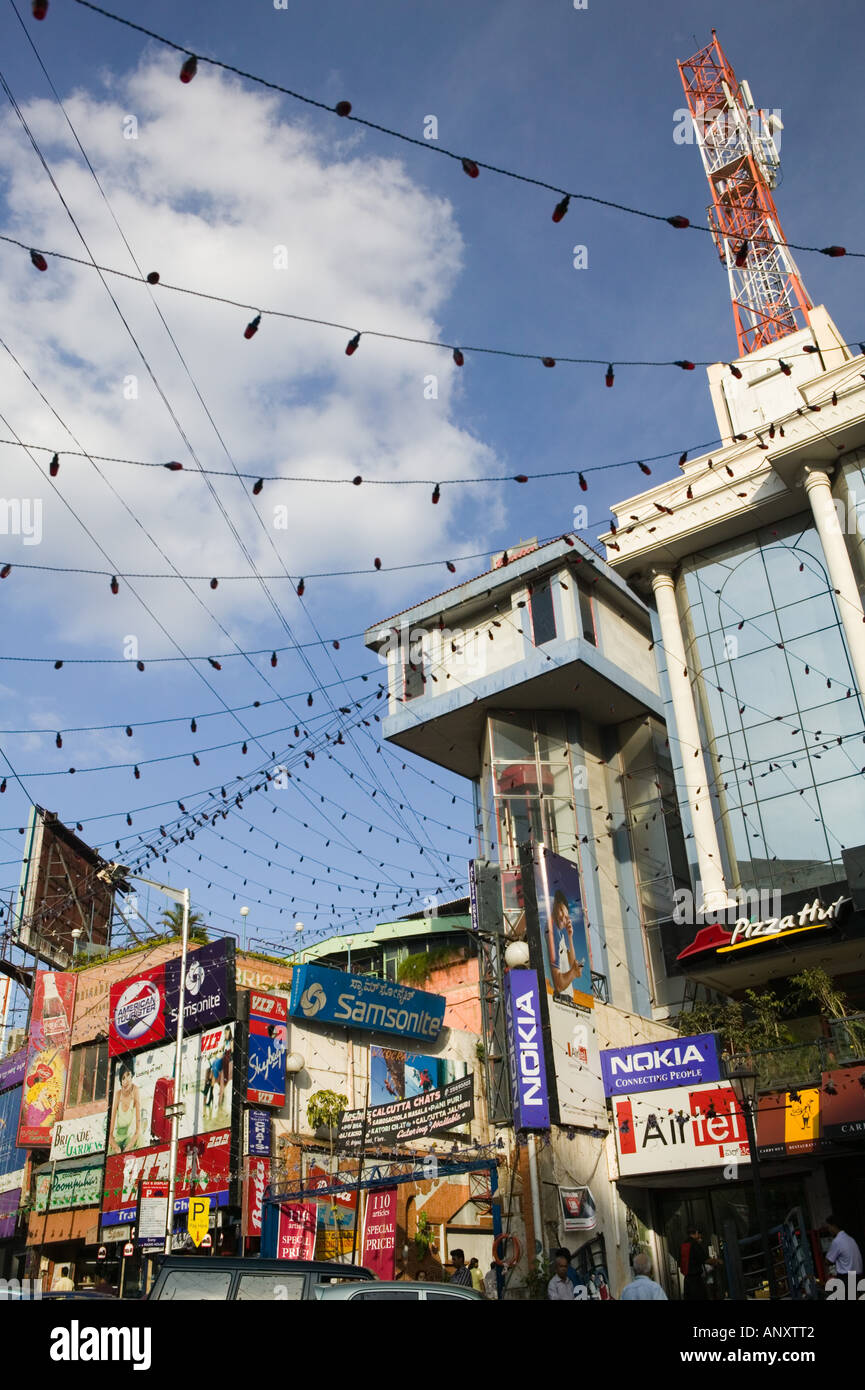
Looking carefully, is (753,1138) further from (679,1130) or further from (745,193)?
(745,193)

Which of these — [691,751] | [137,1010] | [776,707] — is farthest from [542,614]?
[137,1010]

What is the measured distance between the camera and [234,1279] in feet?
27.9

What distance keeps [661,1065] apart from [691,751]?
9102 millimetres

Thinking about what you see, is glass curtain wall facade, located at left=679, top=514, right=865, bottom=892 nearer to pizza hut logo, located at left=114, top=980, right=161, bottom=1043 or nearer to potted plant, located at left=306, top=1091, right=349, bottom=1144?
potted plant, located at left=306, top=1091, right=349, bottom=1144

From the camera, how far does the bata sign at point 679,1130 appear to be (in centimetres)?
2008

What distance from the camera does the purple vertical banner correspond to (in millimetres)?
20656

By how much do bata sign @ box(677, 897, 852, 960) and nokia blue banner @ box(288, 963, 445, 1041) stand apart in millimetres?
8504

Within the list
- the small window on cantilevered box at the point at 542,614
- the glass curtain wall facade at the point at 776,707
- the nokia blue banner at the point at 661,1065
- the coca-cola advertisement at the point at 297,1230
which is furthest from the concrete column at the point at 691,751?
the coca-cola advertisement at the point at 297,1230

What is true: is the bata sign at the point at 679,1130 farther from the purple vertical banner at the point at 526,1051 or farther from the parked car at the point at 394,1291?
the parked car at the point at 394,1291

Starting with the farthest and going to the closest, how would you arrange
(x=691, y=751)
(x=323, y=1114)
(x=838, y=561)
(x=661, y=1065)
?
(x=691, y=751) < (x=323, y=1114) < (x=838, y=561) < (x=661, y=1065)

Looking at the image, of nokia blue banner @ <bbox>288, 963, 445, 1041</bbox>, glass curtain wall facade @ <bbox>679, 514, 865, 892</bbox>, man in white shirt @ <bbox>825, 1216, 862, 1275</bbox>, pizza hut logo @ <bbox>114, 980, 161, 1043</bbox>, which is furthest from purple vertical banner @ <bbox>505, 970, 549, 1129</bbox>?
pizza hut logo @ <bbox>114, 980, 161, 1043</bbox>

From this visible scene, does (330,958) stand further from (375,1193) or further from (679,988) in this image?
(375,1193)

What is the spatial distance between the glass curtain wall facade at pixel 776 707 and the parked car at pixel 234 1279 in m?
18.7
